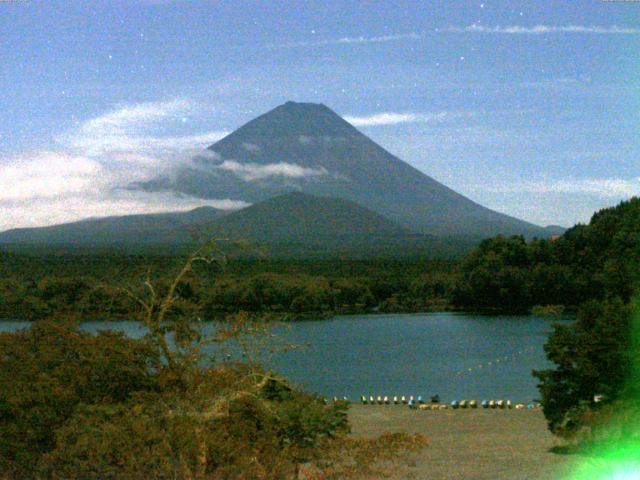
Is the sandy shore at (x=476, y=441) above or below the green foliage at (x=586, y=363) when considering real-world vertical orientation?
below

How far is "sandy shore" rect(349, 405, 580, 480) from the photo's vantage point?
12.9 meters

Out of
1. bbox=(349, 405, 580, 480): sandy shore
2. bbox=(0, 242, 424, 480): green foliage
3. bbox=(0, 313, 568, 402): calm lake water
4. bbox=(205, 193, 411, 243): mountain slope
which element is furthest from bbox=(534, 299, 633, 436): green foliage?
bbox=(205, 193, 411, 243): mountain slope

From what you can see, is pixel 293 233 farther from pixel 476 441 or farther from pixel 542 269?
pixel 476 441

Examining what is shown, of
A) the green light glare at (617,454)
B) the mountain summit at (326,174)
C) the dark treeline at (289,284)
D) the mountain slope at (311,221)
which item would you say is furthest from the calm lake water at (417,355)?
the mountain summit at (326,174)

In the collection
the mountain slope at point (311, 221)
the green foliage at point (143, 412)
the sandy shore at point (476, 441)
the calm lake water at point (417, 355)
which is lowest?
the calm lake water at point (417, 355)

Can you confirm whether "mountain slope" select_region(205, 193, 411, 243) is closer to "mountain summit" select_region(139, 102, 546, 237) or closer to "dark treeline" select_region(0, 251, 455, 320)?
"mountain summit" select_region(139, 102, 546, 237)

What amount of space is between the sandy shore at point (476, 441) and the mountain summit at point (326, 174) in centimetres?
12717

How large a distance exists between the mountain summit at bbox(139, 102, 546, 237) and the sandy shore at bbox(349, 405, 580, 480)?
127166 mm

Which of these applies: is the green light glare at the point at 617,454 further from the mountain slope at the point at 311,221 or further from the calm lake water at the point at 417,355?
the mountain slope at the point at 311,221

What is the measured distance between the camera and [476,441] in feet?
54.4

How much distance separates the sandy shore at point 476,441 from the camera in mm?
12859

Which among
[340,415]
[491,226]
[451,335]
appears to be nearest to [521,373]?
[451,335]

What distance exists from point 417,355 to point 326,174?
420 ft

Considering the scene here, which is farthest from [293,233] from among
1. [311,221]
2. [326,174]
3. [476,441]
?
[476,441]
